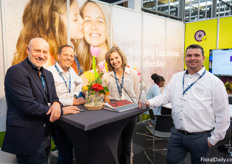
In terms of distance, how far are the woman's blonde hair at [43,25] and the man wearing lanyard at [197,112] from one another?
244cm

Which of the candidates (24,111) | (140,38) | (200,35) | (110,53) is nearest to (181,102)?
(110,53)

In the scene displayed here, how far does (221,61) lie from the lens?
5508 millimetres

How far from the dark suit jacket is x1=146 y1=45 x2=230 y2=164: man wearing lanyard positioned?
1.34m

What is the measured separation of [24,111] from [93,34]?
278cm

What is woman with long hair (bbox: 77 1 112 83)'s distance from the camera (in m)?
3.79

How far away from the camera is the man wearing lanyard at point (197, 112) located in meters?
1.72

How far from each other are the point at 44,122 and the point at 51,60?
192 centimetres

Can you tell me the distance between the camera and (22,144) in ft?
4.99

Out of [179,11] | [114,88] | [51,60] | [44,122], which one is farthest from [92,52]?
[179,11]

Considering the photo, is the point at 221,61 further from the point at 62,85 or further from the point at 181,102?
the point at 62,85

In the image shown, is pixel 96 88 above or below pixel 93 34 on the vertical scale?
below

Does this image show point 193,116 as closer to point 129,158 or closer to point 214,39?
point 129,158

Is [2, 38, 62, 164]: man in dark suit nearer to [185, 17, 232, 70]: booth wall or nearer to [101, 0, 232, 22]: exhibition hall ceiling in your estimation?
[101, 0, 232, 22]: exhibition hall ceiling

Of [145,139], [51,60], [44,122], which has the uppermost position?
[51,60]
